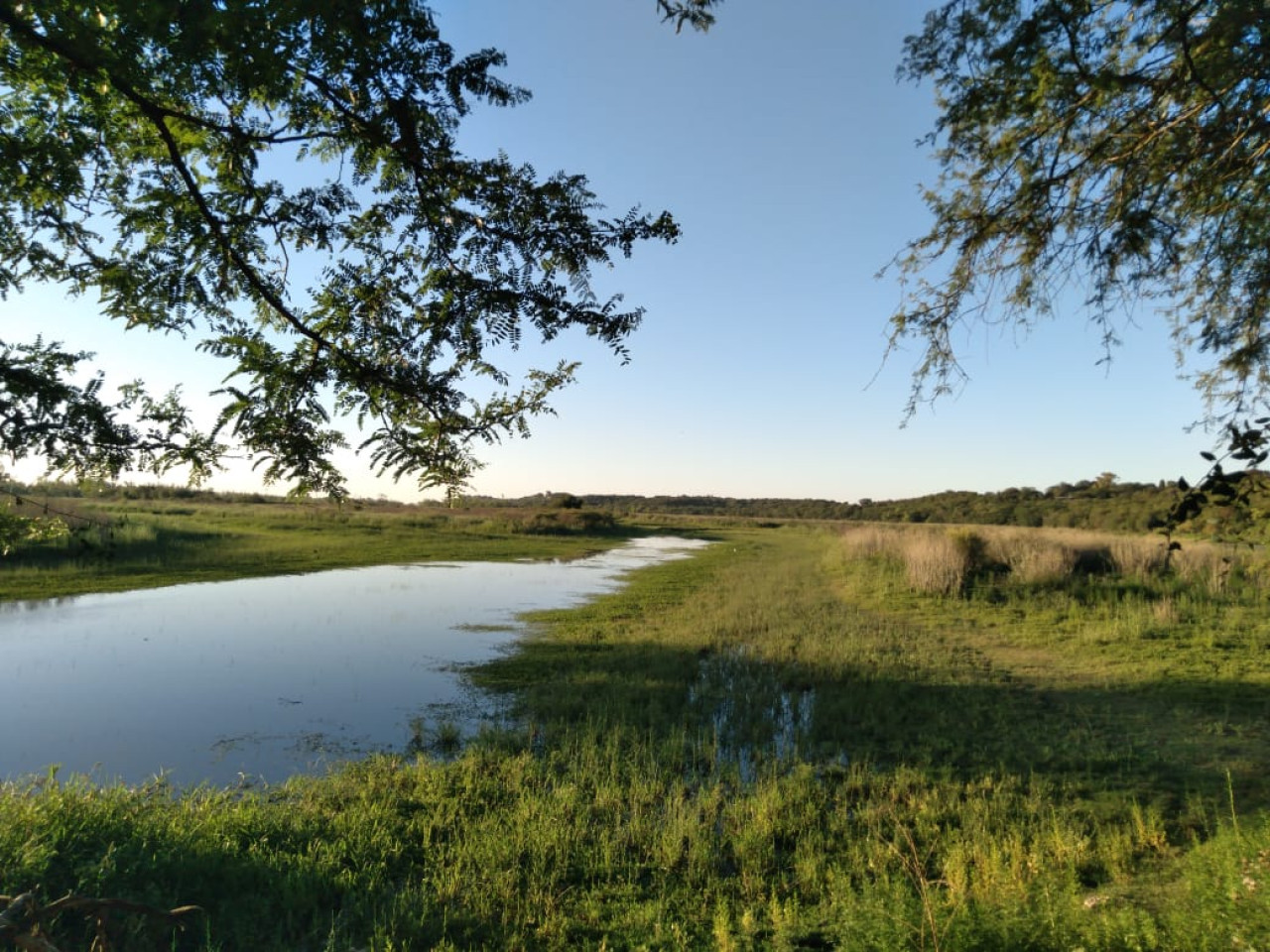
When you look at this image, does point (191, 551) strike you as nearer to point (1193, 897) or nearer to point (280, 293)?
point (280, 293)

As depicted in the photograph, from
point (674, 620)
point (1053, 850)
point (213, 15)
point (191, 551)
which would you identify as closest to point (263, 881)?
point (213, 15)

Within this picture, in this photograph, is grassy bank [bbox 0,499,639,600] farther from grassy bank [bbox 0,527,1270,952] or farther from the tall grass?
the tall grass

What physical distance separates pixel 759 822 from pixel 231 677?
8.78 metres

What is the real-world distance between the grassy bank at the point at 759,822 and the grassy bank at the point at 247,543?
2.37 metres

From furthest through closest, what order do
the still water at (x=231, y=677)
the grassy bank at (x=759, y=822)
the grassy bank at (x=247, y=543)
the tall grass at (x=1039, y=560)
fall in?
the tall grass at (x=1039, y=560) < the grassy bank at (x=247, y=543) < the still water at (x=231, y=677) < the grassy bank at (x=759, y=822)

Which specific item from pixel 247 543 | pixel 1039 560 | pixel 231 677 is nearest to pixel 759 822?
pixel 231 677

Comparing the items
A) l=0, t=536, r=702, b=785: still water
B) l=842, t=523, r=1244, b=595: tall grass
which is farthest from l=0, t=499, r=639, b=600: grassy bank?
l=842, t=523, r=1244, b=595: tall grass

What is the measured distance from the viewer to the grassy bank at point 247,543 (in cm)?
1748

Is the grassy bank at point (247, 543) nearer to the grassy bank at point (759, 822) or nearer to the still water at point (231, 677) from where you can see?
the still water at point (231, 677)

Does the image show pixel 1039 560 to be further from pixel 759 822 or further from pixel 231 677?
pixel 231 677

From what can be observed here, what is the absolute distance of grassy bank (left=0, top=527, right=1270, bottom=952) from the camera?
382cm

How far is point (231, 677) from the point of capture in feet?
34.2

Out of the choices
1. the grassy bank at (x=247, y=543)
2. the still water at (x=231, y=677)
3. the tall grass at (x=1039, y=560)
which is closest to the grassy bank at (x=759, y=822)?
the still water at (x=231, y=677)

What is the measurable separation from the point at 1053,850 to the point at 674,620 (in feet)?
36.9
